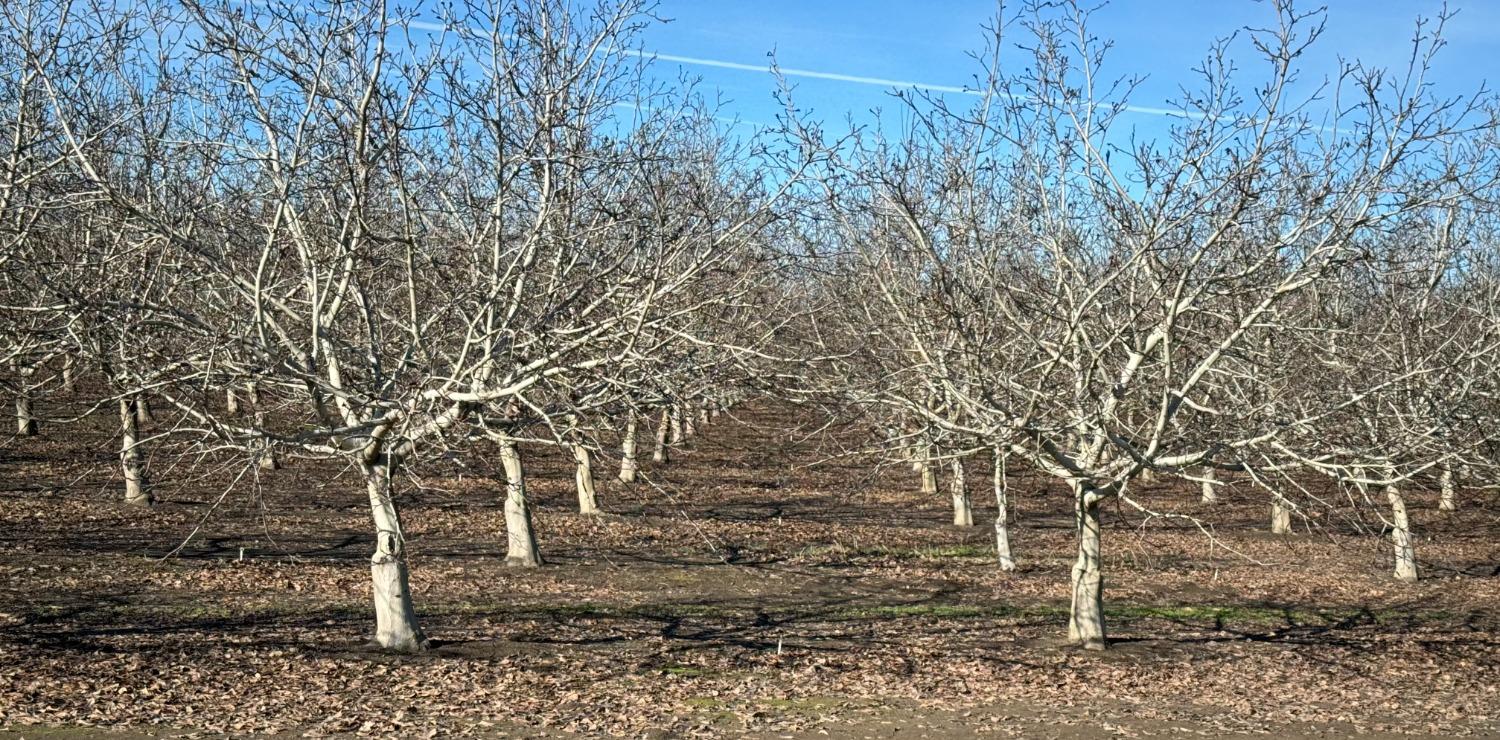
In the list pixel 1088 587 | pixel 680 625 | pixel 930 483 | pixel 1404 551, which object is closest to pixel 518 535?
pixel 680 625

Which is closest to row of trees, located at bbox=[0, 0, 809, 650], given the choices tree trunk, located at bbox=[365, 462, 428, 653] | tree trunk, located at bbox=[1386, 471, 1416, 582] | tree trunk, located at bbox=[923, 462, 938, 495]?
tree trunk, located at bbox=[365, 462, 428, 653]

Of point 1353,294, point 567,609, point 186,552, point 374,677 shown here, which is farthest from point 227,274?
point 1353,294

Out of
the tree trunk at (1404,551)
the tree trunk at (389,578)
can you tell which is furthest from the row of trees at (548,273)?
the tree trunk at (1404,551)

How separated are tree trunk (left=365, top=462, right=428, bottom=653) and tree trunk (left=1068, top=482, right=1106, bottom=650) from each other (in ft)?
18.5

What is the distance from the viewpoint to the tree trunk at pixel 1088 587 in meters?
11.1

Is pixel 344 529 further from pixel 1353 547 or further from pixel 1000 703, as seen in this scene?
pixel 1353 547

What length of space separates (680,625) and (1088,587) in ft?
12.5

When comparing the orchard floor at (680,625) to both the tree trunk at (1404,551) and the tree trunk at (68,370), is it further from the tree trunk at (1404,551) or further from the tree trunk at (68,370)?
the tree trunk at (68,370)

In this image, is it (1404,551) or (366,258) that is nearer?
(366,258)

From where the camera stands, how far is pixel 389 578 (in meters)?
9.66

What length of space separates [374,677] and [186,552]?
615cm

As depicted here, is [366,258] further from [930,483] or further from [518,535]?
[930,483]

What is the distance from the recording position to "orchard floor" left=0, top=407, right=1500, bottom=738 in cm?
865

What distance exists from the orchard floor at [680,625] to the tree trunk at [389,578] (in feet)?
0.70
